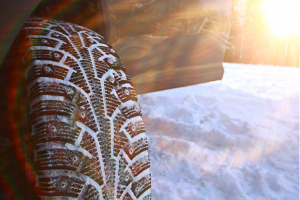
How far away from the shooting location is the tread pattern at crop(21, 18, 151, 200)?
659mm

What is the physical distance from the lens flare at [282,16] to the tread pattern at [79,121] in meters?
3.84

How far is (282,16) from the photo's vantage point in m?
4.18

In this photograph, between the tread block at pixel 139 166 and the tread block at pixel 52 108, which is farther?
the tread block at pixel 139 166

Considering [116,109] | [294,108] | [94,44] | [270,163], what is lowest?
[294,108]

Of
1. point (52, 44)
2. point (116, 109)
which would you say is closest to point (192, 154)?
point (116, 109)

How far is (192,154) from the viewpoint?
1.99m

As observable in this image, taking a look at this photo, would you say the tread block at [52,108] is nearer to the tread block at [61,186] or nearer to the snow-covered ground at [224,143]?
the tread block at [61,186]

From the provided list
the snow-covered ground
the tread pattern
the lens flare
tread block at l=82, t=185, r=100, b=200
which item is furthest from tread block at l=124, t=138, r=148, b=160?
the lens flare

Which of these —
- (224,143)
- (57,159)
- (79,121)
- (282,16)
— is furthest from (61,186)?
(282,16)

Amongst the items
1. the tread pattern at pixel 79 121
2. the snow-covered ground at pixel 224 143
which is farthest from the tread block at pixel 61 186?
the snow-covered ground at pixel 224 143

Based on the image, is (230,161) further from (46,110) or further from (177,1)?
(46,110)

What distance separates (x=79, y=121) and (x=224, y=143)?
1.73m

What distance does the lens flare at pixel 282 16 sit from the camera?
151 inches

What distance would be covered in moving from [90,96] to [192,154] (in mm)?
1424
